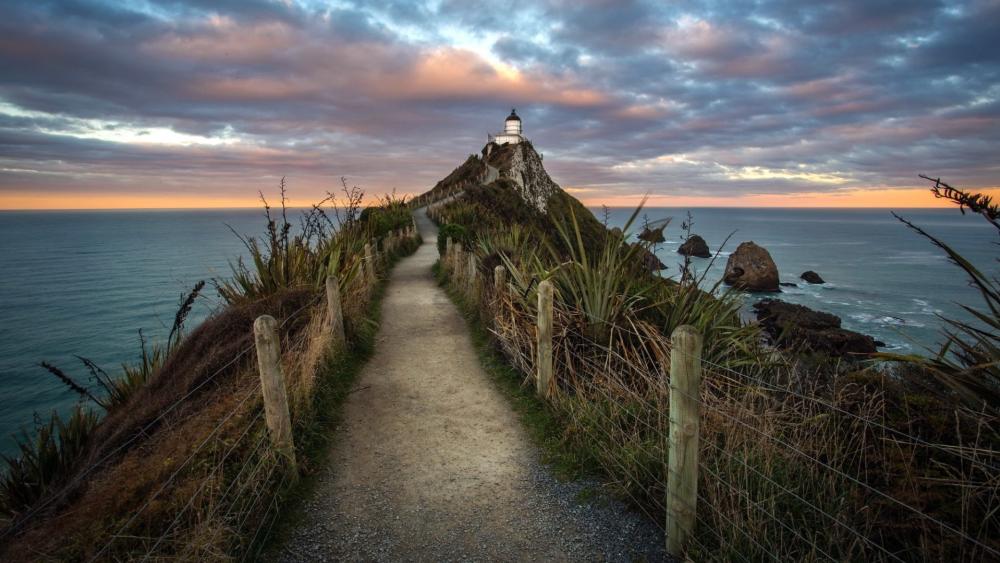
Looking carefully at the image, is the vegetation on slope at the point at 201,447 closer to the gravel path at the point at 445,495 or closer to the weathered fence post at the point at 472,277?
the gravel path at the point at 445,495

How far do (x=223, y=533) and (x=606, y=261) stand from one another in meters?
4.25

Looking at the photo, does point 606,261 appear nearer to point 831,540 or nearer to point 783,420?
point 783,420

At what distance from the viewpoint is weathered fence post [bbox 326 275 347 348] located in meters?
6.49

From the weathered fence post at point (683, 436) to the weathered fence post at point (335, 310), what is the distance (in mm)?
4775

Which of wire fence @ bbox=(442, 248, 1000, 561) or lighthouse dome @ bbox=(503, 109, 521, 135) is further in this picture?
lighthouse dome @ bbox=(503, 109, 521, 135)

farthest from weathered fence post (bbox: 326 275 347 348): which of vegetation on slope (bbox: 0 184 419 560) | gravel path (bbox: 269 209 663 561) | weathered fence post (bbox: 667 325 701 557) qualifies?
weathered fence post (bbox: 667 325 701 557)

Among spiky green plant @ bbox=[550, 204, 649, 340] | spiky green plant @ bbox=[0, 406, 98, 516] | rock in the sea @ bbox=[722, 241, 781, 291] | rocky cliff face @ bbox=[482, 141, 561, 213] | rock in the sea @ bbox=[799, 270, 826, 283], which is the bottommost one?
rock in the sea @ bbox=[799, 270, 826, 283]

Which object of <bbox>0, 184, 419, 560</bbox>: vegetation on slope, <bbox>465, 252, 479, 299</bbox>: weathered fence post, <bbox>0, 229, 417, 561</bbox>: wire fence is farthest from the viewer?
<bbox>465, 252, 479, 299</bbox>: weathered fence post

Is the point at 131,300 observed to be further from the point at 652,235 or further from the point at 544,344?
the point at 652,235

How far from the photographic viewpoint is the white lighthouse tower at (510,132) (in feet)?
248

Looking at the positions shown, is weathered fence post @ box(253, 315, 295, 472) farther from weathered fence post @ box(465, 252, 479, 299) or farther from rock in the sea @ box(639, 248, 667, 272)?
weathered fence post @ box(465, 252, 479, 299)

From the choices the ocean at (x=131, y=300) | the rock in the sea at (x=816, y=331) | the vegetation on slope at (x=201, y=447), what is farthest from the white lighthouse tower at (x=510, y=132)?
the vegetation on slope at (x=201, y=447)

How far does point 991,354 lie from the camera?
8.96 ft

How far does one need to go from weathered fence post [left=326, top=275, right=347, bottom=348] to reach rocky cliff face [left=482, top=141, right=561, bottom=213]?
1721 inches
